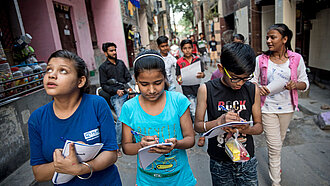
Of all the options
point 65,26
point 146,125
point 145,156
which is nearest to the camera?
point 145,156

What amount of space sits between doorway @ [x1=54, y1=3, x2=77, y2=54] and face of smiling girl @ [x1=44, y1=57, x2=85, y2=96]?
5.87 metres

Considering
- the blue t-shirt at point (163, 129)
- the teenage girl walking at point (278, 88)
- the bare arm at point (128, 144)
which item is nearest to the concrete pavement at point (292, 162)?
the teenage girl walking at point (278, 88)

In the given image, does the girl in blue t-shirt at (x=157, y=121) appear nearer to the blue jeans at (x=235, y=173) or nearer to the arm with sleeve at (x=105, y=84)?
the blue jeans at (x=235, y=173)

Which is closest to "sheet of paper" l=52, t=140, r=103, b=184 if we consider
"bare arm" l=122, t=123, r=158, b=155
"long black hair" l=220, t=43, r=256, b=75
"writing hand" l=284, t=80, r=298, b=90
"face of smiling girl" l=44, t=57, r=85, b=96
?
"bare arm" l=122, t=123, r=158, b=155

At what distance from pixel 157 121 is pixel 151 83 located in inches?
11.2

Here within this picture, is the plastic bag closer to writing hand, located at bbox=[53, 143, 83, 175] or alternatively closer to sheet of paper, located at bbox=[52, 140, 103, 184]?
sheet of paper, located at bbox=[52, 140, 103, 184]

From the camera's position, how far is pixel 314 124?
13.6 ft

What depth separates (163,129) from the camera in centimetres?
151

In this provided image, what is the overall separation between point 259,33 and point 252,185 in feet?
27.5

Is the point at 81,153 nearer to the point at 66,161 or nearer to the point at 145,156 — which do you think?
the point at 66,161

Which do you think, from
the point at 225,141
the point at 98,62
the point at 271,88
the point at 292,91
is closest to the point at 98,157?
the point at 225,141

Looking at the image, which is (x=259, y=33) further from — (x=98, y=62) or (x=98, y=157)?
(x=98, y=157)

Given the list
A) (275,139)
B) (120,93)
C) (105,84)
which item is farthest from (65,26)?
(275,139)

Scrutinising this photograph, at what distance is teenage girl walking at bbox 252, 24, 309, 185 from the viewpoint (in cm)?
236
